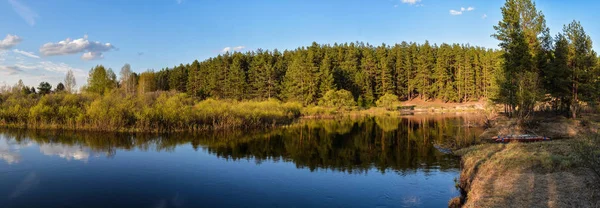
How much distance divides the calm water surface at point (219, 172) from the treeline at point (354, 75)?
5003 cm

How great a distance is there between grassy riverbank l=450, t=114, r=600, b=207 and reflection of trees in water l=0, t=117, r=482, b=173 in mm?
4039

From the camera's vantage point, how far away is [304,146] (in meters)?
28.6

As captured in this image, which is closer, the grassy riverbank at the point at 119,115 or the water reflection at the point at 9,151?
the water reflection at the point at 9,151

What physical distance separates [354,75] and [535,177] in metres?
78.7

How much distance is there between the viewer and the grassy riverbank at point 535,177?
10.2m

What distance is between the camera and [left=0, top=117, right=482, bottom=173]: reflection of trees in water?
21484 mm

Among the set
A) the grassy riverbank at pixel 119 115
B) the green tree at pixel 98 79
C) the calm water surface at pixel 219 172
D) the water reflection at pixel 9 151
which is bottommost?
the calm water surface at pixel 219 172

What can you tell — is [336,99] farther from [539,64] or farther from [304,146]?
[304,146]

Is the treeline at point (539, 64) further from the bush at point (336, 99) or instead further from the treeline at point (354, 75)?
the treeline at point (354, 75)

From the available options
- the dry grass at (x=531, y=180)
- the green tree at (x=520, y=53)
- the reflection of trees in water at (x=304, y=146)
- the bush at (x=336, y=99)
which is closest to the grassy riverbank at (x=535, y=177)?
the dry grass at (x=531, y=180)

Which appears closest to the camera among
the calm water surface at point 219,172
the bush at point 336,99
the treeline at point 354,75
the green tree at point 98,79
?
the calm water surface at point 219,172

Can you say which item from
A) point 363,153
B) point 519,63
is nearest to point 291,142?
point 363,153

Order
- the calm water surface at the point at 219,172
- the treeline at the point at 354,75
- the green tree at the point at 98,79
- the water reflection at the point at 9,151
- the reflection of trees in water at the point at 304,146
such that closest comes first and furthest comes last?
the calm water surface at the point at 219,172, the reflection of trees in water at the point at 304,146, the water reflection at the point at 9,151, the treeline at the point at 354,75, the green tree at the point at 98,79

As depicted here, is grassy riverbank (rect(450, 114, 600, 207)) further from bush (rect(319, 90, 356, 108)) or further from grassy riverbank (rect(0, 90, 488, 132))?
bush (rect(319, 90, 356, 108))
